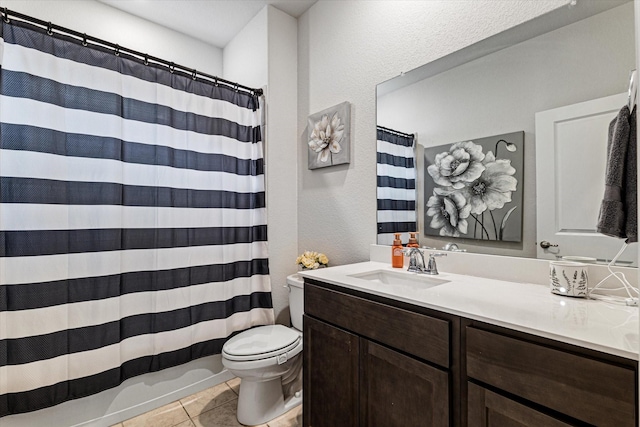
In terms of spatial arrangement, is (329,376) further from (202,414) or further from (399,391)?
(202,414)

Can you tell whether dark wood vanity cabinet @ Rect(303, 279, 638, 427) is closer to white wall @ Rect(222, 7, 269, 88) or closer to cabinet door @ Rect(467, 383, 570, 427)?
cabinet door @ Rect(467, 383, 570, 427)

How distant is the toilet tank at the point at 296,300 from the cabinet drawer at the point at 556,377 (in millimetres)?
1167

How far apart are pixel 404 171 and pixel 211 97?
4.53 ft

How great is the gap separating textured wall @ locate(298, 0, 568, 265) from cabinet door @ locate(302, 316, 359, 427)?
0.63 m

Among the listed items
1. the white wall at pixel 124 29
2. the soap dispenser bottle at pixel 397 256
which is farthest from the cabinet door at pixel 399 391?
the white wall at pixel 124 29

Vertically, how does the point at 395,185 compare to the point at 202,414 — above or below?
above

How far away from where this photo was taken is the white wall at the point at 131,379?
1.59 m

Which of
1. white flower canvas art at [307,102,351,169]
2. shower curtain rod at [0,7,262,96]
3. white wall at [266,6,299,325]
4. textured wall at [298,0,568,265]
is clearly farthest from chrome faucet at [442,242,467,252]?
shower curtain rod at [0,7,262,96]

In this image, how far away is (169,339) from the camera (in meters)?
1.81

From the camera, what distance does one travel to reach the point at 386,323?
1093 millimetres

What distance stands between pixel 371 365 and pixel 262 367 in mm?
697

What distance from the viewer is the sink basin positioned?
1.36 meters

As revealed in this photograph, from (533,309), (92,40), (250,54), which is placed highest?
(250,54)

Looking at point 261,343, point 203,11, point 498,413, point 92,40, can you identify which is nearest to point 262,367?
point 261,343
